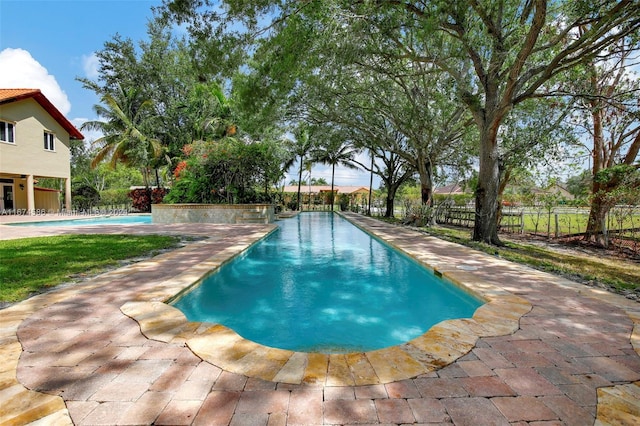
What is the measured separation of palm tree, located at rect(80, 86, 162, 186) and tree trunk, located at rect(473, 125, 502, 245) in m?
21.9

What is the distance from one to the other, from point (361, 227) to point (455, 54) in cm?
923

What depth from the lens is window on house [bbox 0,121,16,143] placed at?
59.7 feet

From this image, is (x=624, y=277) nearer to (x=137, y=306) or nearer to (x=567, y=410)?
(x=567, y=410)

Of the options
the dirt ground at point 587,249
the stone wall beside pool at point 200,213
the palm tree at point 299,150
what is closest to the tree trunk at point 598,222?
the dirt ground at point 587,249

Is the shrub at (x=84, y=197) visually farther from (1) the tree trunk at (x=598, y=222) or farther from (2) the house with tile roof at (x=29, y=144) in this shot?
(1) the tree trunk at (x=598, y=222)

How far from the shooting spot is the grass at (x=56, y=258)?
4.71m

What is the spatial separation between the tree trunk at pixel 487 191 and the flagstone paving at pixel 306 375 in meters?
6.60

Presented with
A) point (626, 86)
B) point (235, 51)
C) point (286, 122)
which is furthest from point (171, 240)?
point (626, 86)

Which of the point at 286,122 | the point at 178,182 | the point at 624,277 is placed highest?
the point at 286,122

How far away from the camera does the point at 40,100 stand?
20062mm

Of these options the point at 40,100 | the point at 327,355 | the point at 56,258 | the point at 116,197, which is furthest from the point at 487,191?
the point at 116,197

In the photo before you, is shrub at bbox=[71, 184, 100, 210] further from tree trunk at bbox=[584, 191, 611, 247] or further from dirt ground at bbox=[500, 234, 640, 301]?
tree trunk at bbox=[584, 191, 611, 247]

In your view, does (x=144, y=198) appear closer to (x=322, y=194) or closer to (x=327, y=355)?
(x=322, y=194)

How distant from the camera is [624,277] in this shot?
618 cm
